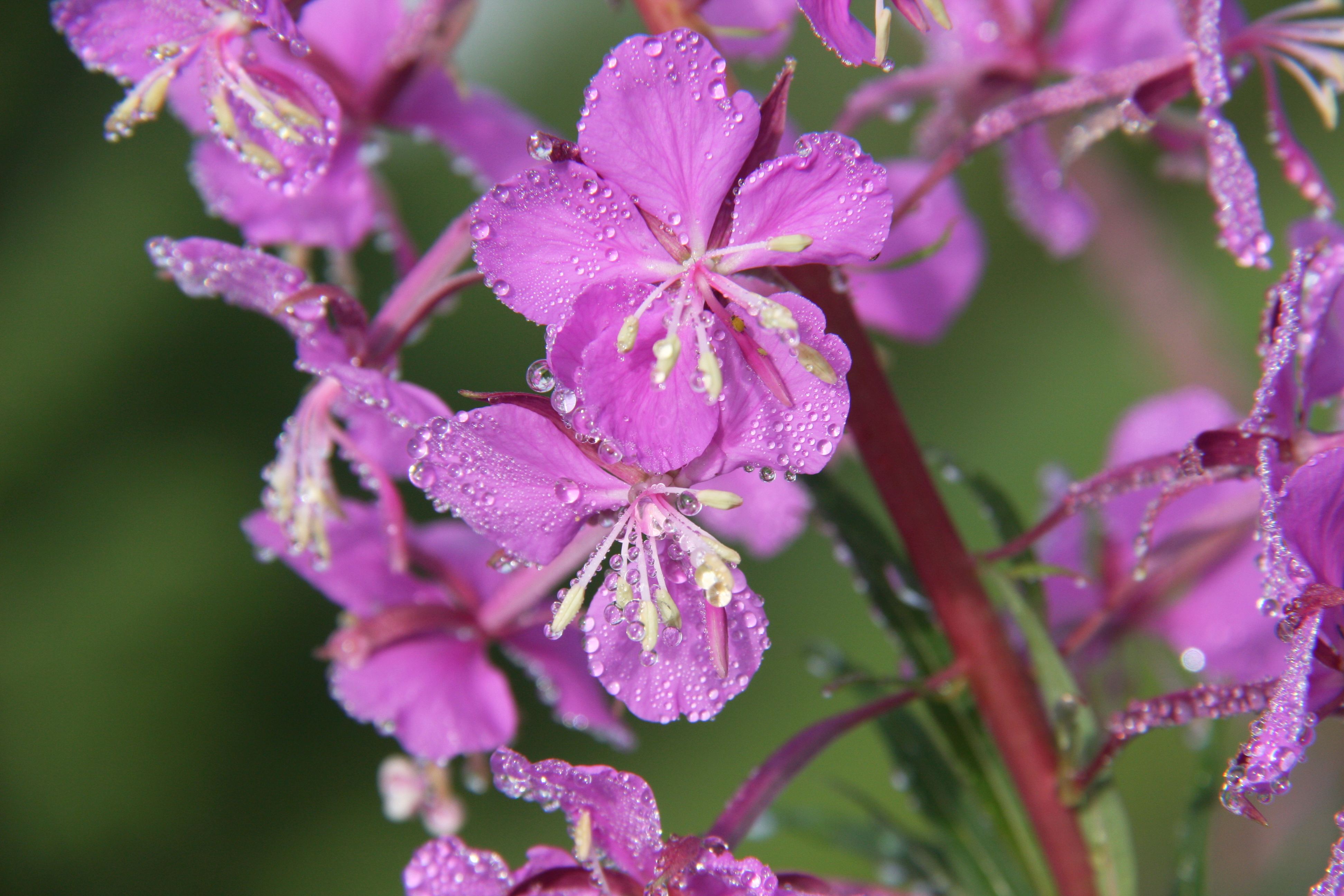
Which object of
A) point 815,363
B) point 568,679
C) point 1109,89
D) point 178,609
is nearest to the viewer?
point 815,363

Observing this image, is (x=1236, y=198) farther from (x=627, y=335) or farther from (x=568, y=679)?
(x=568, y=679)

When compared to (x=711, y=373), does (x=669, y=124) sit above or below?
above

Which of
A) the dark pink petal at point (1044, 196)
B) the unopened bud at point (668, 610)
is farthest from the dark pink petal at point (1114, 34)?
the unopened bud at point (668, 610)

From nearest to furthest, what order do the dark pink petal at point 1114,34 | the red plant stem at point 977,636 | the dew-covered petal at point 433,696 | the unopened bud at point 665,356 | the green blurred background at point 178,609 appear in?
the unopened bud at point 665,356 → the red plant stem at point 977,636 → the dew-covered petal at point 433,696 → the dark pink petal at point 1114,34 → the green blurred background at point 178,609

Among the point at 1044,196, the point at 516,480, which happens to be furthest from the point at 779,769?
the point at 1044,196

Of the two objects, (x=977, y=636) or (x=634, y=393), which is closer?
(x=634, y=393)

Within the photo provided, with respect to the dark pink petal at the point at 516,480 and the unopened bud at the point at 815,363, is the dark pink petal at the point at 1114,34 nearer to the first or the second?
the unopened bud at the point at 815,363

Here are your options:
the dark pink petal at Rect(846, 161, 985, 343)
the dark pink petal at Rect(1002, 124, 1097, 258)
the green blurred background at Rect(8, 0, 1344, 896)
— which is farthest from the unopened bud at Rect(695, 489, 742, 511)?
the green blurred background at Rect(8, 0, 1344, 896)
